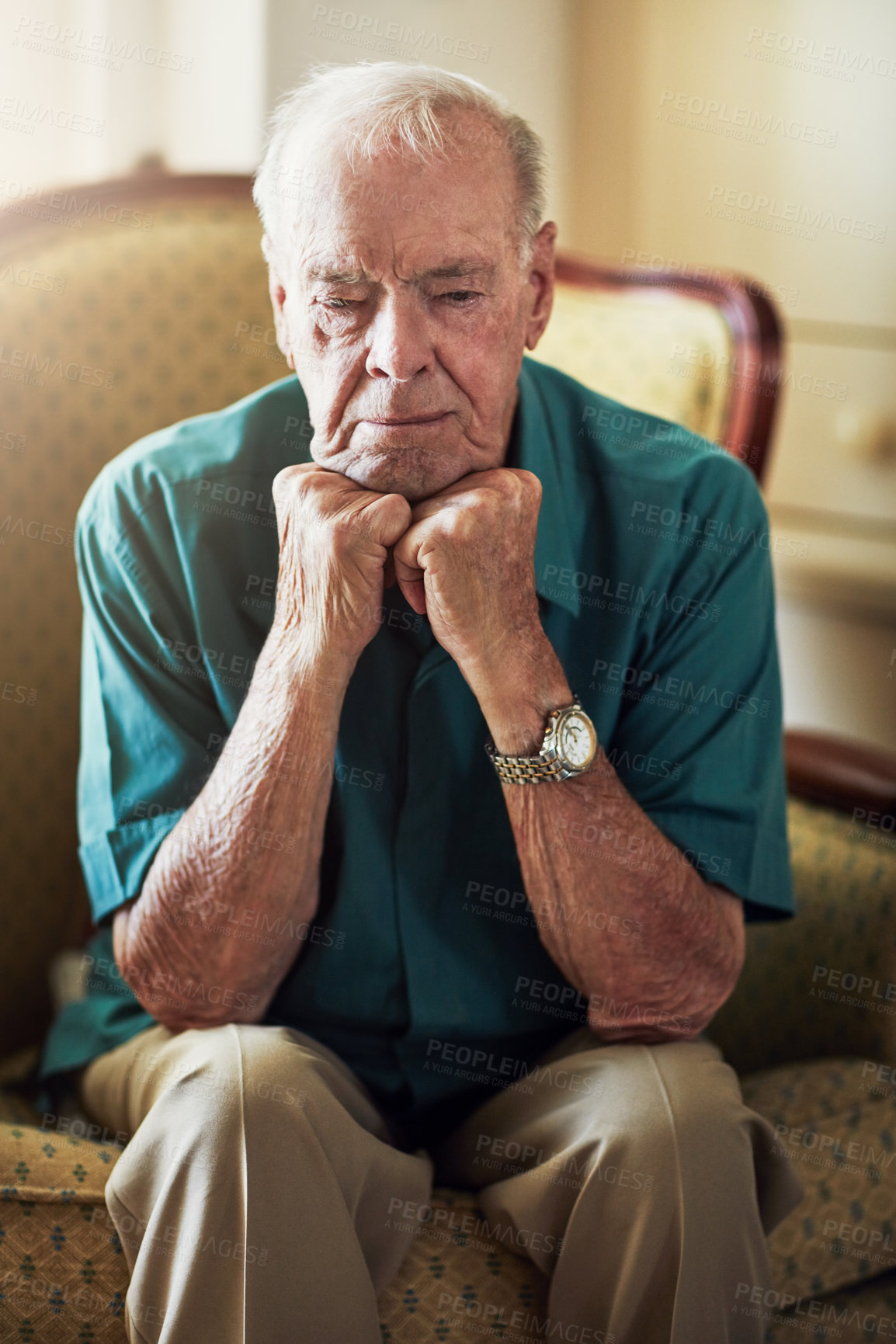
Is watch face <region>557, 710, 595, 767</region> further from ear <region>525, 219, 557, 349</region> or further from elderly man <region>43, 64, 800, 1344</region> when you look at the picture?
ear <region>525, 219, 557, 349</region>

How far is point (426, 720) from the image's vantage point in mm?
962

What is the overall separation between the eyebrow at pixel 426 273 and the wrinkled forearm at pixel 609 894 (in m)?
0.27

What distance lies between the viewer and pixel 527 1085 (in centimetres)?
95

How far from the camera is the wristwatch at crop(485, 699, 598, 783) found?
0.86m

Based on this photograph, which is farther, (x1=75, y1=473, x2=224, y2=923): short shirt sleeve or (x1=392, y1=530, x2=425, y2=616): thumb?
(x1=75, y1=473, x2=224, y2=923): short shirt sleeve

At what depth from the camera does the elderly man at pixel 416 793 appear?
800mm

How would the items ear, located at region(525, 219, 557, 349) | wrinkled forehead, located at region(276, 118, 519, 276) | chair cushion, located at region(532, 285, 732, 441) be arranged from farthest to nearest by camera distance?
chair cushion, located at region(532, 285, 732, 441)
ear, located at region(525, 219, 557, 349)
wrinkled forehead, located at region(276, 118, 519, 276)

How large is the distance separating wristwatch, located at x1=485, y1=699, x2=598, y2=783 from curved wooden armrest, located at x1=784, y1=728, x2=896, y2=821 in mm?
452

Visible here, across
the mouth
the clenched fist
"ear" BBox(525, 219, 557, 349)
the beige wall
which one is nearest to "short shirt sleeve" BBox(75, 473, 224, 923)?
the clenched fist

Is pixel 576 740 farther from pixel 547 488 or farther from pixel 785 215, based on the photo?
pixel 785 215

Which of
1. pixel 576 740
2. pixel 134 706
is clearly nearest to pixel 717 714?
pixel 576 740

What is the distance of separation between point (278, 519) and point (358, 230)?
220mm

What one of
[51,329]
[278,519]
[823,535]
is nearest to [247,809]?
[278,519]

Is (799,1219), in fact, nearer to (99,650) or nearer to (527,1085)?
(527,1085)
